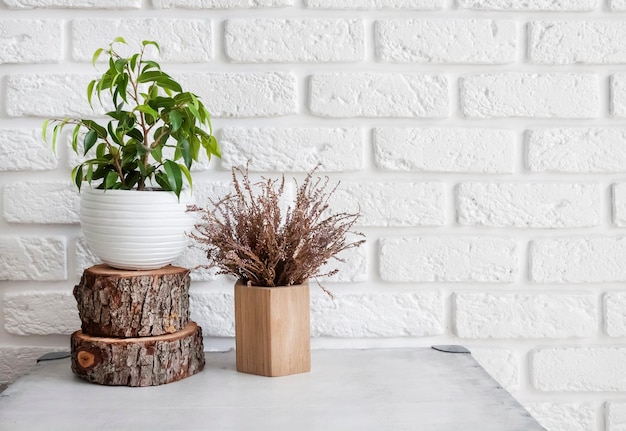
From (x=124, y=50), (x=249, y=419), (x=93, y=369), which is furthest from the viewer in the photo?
(x=124, y=50)

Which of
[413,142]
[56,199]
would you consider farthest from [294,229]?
[56,199]

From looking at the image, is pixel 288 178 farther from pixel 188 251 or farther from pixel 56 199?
pixel 56 199

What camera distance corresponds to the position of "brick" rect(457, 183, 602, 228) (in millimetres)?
1301

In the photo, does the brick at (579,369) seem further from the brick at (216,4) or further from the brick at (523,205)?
the brick at (216,4)

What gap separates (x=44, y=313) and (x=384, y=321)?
0.64 metres

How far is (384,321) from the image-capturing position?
1305mm

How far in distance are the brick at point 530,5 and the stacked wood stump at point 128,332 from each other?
2.46 feet

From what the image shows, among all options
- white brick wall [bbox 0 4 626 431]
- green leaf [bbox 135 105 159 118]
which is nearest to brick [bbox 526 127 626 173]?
white brick wall [bbox 0 4 626 431]

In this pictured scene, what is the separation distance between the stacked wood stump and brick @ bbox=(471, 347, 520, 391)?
57 centimetres

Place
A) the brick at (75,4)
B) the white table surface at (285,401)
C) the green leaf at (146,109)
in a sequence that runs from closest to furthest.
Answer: the white table surface at (285,401) → the green leaf at (146,109) → the brick at (75,4)

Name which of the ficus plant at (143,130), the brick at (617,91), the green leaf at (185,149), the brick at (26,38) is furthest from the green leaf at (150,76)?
the brick at (617,91)

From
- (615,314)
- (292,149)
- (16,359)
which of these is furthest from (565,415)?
(16,359)

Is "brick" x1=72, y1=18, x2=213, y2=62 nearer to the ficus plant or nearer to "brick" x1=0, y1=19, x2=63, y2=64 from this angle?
"brick" x1=0, y1=19, x2=63, y2=64

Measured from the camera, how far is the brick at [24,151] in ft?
4.20
